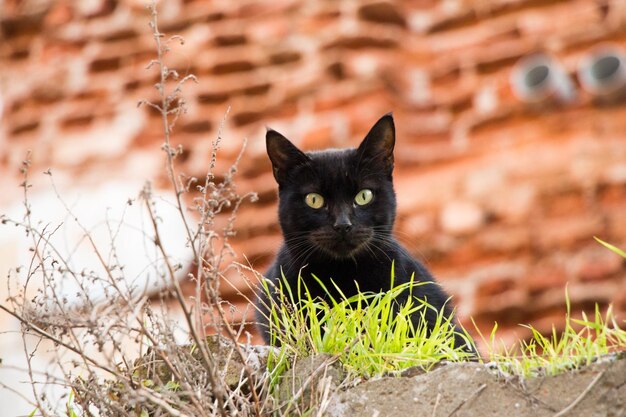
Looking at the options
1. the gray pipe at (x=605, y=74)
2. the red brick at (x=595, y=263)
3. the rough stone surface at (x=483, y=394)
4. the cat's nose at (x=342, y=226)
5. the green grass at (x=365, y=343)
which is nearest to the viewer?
the rough stone surface at (x=483, y=394)

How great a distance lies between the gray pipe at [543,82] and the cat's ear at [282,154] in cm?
210

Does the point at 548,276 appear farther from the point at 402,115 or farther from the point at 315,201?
the point at 315,201

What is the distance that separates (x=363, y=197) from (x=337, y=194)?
0.09m

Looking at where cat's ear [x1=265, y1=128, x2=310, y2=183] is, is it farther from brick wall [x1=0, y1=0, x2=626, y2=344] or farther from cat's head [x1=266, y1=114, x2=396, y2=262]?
brick wall [x1=0, y1=0, x2=626, y2=344]

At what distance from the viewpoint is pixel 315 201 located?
2572mm

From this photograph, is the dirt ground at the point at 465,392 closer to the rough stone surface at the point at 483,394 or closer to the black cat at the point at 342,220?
the rough stone surface at the point at 483,394

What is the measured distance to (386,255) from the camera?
2473mm

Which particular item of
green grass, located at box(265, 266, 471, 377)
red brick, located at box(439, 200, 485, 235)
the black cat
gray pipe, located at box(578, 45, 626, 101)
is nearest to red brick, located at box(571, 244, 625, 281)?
red brick, located at box(439, 200, 485, 235)

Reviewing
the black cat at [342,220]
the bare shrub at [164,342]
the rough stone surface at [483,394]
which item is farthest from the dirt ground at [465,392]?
the black cat at [342,220]

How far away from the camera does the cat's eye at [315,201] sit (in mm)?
2570

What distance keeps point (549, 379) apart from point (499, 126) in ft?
9.83

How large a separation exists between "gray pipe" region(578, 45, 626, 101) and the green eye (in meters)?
2.14

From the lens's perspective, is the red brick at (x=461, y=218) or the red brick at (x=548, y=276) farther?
the red brick at (x=461, y=218)

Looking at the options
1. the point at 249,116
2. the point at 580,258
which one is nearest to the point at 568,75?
the point at 580,258
